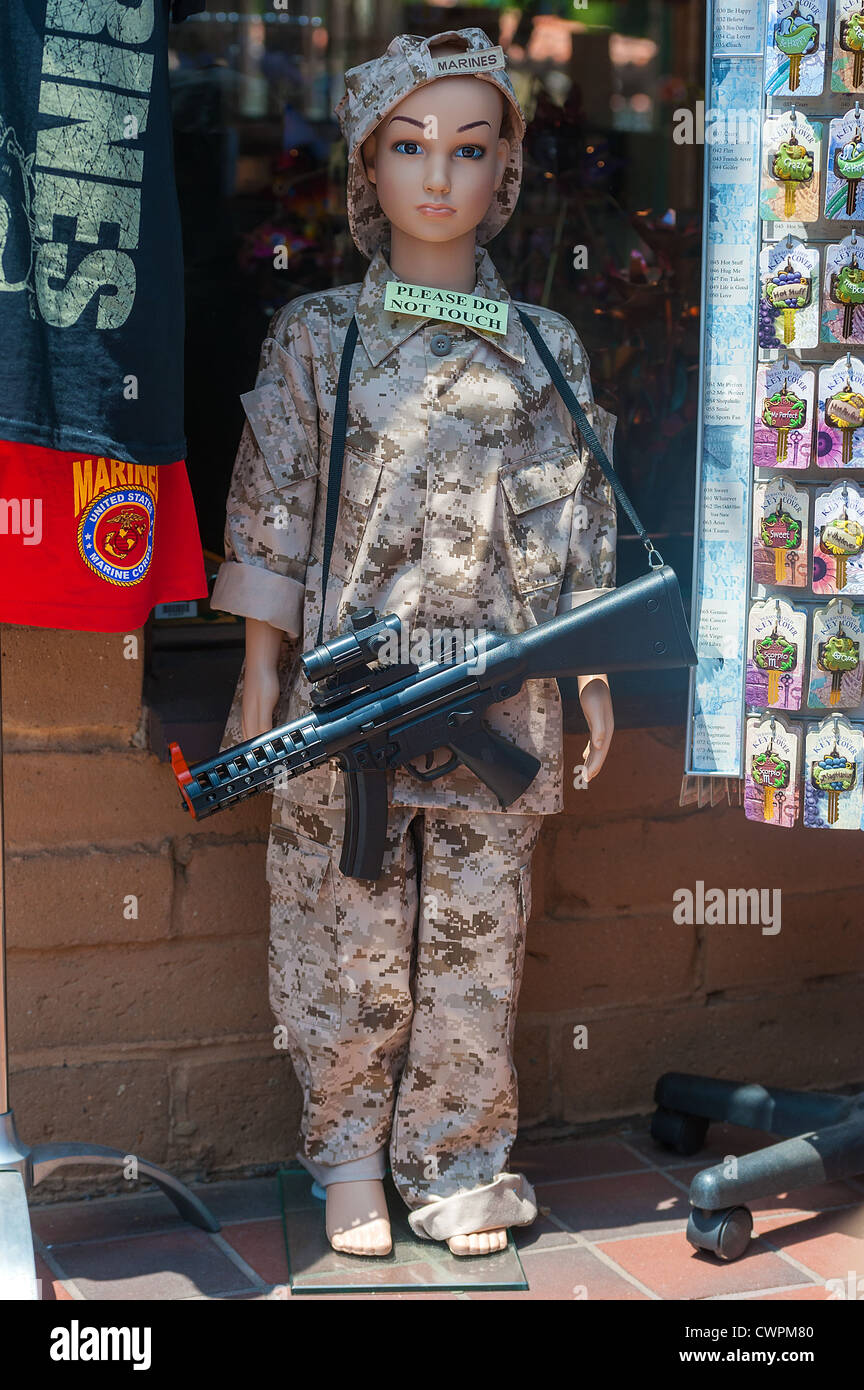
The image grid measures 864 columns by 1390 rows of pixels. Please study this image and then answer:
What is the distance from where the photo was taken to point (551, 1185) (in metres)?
2.85

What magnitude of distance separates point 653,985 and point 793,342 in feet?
4.57

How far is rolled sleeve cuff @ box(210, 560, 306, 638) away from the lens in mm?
2441

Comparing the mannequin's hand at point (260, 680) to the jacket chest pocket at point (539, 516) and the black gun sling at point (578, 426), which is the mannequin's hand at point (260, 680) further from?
the jacket chest pocket at point (539, 516)

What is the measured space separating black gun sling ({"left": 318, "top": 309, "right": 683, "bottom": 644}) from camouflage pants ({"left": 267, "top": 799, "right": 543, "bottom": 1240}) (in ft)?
1.26

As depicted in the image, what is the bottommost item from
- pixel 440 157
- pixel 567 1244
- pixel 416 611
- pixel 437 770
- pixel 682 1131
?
pixel 567 1244

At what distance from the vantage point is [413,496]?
95.3 inches

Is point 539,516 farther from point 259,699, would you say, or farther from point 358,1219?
point 358,1219

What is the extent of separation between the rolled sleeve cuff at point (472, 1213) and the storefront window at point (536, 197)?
1088mm

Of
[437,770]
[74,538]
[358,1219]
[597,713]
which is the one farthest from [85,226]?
[358,1219]

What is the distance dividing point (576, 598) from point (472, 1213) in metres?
1.04

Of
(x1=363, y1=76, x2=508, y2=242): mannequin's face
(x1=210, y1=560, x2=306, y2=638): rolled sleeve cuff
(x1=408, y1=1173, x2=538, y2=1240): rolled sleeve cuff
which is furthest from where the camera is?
(x1=408, y1=1173, x2=538, y2=1240): rolled sleeve cuff

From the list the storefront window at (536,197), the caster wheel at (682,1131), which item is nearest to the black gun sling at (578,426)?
the storefront window at (536,197)

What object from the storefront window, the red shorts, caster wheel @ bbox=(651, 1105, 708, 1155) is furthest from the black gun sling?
caster wheel @ bbox=(651, 1105, 708, 1155)

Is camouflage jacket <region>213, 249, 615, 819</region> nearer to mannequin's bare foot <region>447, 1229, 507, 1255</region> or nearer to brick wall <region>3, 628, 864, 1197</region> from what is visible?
brick wall <region>3, 628, 864, 1197</region>
